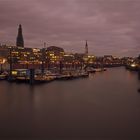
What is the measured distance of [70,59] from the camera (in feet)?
331

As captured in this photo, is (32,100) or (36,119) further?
(32,100)

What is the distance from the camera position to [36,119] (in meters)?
16.0

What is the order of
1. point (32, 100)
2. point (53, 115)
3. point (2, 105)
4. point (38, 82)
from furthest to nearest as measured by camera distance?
1. point (38, 82)
2. point (32, 100)
3. point (2, 105)
4. point (53, 115)

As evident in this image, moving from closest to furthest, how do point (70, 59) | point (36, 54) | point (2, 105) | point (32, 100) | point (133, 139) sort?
point (133, 139), point (2, 105), point (32, 100), point (36, 54), point (70, 59)

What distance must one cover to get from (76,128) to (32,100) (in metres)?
9.22

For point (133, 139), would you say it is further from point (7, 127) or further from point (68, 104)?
point (68, 104)

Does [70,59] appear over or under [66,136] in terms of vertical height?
over

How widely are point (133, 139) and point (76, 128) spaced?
3136 mm

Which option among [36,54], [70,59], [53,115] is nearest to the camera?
[53,115]

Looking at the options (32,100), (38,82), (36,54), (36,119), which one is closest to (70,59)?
(36,54)

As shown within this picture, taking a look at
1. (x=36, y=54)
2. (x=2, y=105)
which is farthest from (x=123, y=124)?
(x=36, y=54)

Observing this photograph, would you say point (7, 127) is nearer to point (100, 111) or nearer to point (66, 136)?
point (66, 136)

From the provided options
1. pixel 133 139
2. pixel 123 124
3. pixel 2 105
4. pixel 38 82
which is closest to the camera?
pixel 133 139

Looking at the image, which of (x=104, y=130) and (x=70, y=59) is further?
(x=70, y=59)
